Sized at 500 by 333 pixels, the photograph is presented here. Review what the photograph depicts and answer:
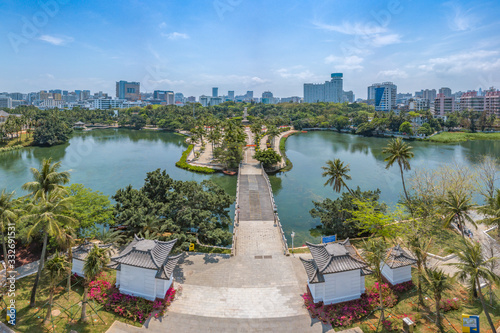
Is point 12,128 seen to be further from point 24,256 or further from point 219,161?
point 24,256

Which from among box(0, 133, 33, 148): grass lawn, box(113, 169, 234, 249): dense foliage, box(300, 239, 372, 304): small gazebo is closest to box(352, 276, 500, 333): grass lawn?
box(300, 239, 372, 304): small gazebo

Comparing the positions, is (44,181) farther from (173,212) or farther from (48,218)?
(173,212)

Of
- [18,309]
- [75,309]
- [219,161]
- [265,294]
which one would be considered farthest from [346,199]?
[219,161]

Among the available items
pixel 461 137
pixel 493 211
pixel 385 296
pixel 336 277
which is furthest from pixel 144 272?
pixel 461 137

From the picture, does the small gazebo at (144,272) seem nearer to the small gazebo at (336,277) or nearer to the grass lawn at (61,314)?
the grass lawn at (61,314)

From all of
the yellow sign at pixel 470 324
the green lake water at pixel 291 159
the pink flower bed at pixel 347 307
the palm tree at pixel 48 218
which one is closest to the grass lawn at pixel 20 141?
the green lake water at pixel 291 159

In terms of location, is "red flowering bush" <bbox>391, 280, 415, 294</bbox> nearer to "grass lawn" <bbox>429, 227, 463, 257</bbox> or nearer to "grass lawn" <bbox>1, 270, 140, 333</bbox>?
"grass lawn" <bbox>429, 227, 463, 257</bbox>
